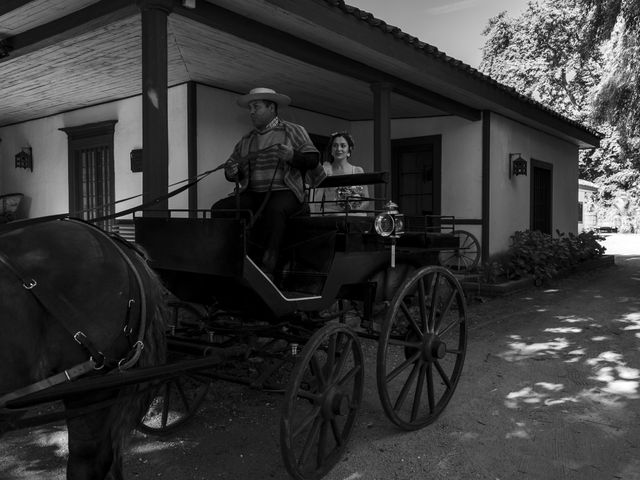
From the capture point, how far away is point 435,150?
1030cm

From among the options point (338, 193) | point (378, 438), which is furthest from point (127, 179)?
point (378, 438)

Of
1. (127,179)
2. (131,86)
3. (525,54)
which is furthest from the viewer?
(525,54)

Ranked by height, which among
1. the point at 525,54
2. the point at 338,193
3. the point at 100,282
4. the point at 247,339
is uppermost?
the point at 525,54

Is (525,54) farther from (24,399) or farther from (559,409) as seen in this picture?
(24,399)

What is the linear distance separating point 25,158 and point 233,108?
→ 4475 millimetres

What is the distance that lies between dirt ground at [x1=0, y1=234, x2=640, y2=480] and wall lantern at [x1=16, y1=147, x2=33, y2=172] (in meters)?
7.19

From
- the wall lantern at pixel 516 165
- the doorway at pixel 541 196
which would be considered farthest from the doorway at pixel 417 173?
the doorway at pixel 541 196

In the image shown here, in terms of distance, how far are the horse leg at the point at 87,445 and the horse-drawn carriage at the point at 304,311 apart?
0.70 feet

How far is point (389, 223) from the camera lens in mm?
3643

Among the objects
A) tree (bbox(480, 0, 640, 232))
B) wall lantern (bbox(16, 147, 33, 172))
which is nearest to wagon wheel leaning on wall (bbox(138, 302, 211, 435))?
wall lantern (bbox(16, 147, 33, 172))

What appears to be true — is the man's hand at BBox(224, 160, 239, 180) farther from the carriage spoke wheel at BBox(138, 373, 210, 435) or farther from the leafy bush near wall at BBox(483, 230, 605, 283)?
the leafy bush near wall at BBox(483, 230, 605, 283)

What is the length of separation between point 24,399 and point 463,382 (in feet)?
12.0

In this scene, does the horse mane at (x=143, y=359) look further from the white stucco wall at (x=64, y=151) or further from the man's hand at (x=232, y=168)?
the white stucco wall at (x=64, y=151)

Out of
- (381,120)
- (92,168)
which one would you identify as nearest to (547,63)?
(381,120)
